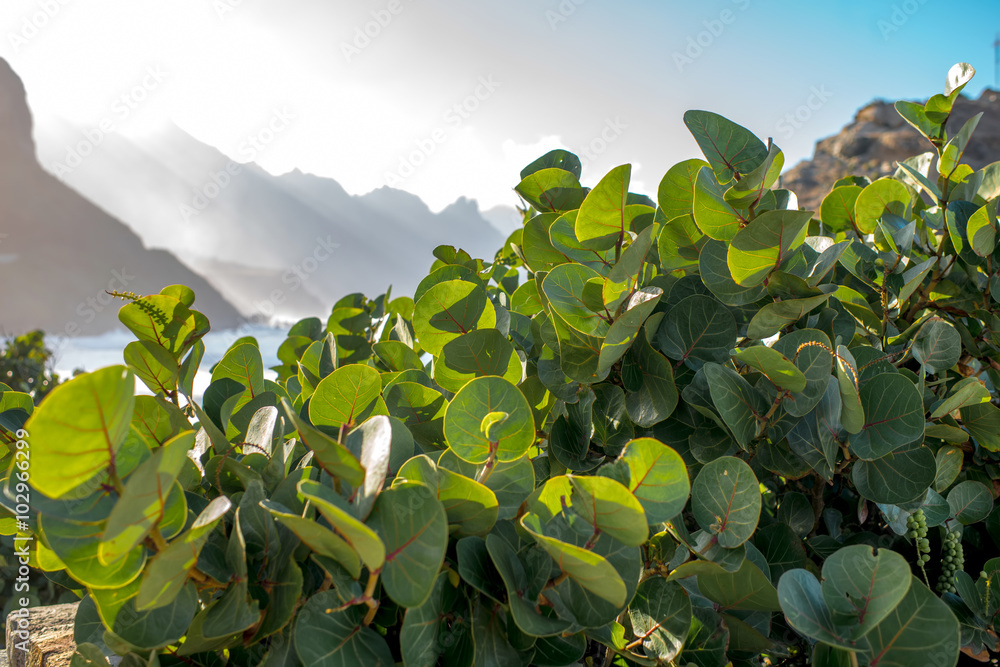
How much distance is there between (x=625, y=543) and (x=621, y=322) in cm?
16

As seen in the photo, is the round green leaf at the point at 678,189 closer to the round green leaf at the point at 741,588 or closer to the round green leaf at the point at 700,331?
the round green leaf at the point at 700,331

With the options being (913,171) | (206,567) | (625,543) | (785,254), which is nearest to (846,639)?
(625,543)

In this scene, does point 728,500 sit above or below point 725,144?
below

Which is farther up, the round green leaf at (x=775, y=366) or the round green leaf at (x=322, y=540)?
the round green leaf at (x=775, y=366)

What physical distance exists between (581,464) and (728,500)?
15 centimetres

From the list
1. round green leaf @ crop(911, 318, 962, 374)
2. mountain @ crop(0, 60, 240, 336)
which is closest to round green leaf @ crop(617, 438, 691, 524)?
round green leaf @ crop(911, 318, 962, 374)

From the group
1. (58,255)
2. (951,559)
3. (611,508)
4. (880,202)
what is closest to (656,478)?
(611,508)

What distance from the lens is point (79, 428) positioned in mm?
259

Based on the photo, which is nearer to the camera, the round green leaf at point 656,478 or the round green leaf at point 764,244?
the round green leaf at point 656,478

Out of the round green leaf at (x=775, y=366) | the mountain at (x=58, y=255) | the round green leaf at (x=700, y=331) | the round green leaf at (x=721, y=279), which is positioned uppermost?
the mountain at (x=58, y=255)

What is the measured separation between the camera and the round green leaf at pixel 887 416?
17.1 inches

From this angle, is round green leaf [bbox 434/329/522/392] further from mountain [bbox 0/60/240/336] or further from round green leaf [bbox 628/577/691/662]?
mountain [bbox 0/60/240/336]

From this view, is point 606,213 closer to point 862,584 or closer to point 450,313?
point 450,313

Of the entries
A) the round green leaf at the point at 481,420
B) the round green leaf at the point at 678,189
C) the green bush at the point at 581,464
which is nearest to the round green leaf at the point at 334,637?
the green bush at the point at 581,464
